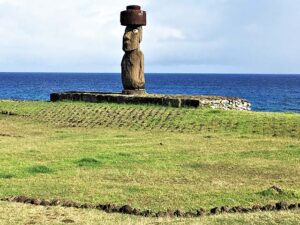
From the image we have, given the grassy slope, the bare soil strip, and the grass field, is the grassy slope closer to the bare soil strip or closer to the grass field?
the grass field

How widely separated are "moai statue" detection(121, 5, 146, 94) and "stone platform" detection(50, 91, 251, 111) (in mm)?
1670

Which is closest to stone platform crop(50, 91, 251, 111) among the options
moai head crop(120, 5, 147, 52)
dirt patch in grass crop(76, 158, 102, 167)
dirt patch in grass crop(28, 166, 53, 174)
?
moai head crop(120, 5, 147, 52)

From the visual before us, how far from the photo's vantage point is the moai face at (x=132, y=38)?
3272 centimetres

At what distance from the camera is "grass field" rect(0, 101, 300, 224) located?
516 inches

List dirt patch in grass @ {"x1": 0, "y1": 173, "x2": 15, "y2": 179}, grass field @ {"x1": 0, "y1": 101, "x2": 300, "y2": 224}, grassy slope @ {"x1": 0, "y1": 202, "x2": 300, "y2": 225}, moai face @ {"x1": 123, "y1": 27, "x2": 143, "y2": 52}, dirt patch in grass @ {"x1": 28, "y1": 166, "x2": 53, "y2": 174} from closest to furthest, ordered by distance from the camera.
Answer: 1. grassy slope @ {"x1": 0, "y1": 202, "x2": 300, "y2": 225}
2. grass field @ {"x1": 0, "y1": 101, "x2": 300, "y2": 224}
3. dirt patch in grass @ {"x1": 0, "y1": 173, "x2": 15, "y2": 179}
4. dirt patch in grass @ {"x1": 28, "y1": 166, "x2": 53, "y2": 174}
5. moai face @ {"x1": 123, "y1": 27, "x2": 143, "y2": 52}

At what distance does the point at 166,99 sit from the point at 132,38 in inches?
198

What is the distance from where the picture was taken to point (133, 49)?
32906 millimetres

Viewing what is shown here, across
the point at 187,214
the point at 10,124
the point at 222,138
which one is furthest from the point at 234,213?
the point at 10,124

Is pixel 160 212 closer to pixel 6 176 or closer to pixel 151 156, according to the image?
pixel 6 176

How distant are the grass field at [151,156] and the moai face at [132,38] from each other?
4.24m

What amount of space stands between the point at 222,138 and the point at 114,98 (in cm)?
1034

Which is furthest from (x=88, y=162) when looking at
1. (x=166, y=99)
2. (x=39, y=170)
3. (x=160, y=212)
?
(x=166, y=99)

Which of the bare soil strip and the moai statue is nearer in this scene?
the bare soil strip

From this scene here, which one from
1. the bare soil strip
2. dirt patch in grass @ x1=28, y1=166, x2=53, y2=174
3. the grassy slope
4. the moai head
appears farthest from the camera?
the moai head
